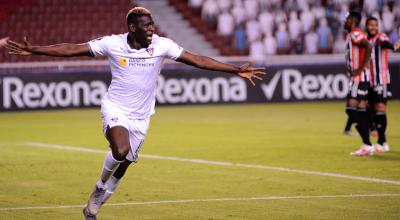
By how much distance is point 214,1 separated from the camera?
33812mm

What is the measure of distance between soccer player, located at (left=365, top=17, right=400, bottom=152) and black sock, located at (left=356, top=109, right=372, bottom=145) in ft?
1.29

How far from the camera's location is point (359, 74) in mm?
16047

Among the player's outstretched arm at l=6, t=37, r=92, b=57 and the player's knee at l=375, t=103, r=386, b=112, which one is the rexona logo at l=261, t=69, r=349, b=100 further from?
the player's outstretched arm at l=6, t=37, r=92, b=57

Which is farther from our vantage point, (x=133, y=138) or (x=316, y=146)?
(x=316, y=146)

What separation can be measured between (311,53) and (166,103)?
5671 mm

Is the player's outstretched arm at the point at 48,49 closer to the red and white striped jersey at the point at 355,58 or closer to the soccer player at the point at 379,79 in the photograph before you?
the red and white striped jersey at the point at 355,58

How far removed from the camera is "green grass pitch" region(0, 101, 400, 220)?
33.9 ft

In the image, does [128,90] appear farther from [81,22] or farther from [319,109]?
[81,22]

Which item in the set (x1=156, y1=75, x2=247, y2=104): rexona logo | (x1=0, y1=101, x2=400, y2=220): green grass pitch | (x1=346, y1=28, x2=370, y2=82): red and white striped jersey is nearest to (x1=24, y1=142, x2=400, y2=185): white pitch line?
(x1=0, y1=101, x2=400, y2=220): green grass pitch

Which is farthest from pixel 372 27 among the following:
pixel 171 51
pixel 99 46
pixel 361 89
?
pixel 99 46

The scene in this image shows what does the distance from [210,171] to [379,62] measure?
4236mm

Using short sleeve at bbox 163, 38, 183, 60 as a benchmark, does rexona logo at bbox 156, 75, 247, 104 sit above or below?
below

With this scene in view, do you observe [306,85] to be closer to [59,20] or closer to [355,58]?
[59,20]

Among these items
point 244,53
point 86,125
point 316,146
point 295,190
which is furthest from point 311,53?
point 295,190
